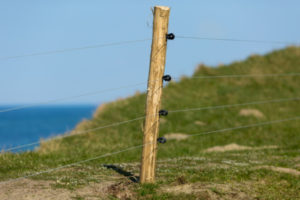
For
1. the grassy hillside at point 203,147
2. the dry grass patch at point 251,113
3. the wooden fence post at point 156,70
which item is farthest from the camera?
the dry grass patch at point 251,113

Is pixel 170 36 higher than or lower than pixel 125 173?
higher

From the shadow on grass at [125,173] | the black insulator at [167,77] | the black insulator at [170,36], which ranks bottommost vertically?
the shadow on grass at [125,173]

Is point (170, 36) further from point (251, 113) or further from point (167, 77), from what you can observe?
point (251, 113)

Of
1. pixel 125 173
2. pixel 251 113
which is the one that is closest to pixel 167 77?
pixel 125 173

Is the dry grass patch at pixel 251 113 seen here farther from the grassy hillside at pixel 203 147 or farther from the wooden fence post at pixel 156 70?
the wooden fence post at pixel 156 70

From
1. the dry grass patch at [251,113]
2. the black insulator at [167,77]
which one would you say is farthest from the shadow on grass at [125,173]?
the dry grass patch at [251,113]

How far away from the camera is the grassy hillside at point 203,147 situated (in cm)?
919

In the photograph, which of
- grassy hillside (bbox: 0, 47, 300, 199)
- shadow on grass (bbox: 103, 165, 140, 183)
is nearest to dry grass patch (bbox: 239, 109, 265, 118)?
grassy hillside (bbox: 0, 47, 300, 199)

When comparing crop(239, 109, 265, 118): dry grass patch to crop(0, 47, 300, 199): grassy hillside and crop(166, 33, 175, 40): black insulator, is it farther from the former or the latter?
crop(166, 33, 175, 40): black insulator

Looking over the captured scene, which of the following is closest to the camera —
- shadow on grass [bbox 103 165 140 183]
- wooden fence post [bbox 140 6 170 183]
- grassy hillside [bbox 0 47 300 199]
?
wooden fence post [bbox 140 6 170 183]

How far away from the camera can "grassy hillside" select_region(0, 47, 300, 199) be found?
9188 mm

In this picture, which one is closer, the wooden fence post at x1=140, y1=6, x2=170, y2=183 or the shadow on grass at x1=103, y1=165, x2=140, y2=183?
the wooden fence post at x1=140, y1=6, x2=170, y2=183

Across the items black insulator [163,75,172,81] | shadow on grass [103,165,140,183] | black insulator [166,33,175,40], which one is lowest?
shadow on grass [103,165,140,183]

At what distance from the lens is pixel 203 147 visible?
63.0 ft
